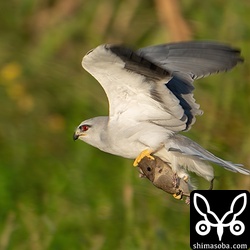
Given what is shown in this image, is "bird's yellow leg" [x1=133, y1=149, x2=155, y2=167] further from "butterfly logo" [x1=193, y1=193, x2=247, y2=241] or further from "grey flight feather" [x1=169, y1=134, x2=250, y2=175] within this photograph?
"butterfly logo" [x1=193, y1=193, x2=247, y2=241]

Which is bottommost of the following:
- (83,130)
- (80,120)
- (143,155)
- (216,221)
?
(216,221)

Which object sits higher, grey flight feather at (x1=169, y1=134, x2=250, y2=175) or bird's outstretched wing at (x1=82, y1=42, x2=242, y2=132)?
bird's outstretched wing at (x1=82, y1=42, x2=242, y2=132)

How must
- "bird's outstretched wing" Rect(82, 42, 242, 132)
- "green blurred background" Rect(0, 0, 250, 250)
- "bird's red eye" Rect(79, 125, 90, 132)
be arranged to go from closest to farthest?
"bird's outstretched wing" Rect(82, 42, 242, 132) → "bird's red eye" Rect(79, 125, 90, 132) → "green blurred background" Rect(0, 0, 250, 250)

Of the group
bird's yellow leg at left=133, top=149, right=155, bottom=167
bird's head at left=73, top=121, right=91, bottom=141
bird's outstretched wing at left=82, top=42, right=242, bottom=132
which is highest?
bird's outstretched wing at left=82, top=42, right=242, bottom=132

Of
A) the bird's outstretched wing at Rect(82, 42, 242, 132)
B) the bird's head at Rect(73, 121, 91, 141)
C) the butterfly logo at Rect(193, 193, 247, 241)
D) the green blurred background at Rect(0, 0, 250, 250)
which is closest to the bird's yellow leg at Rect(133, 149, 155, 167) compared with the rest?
the bird's outstretched wing at Rect(82, 42, 242, 132)

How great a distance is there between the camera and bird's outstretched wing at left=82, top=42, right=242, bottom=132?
991cm

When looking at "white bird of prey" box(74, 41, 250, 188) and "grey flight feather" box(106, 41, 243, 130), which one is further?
"grey flight feather" box(106, 41, 243, 130)

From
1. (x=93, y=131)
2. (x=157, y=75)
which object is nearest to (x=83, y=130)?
(x=93, y=131)

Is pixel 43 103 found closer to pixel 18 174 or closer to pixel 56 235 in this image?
pixel 18 174

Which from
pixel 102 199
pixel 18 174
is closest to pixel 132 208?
pixel 102 199

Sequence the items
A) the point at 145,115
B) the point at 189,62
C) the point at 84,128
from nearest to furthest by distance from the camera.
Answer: the point at 145,115
the point at 84,128
the point at 189,62

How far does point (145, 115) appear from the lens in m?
10.2

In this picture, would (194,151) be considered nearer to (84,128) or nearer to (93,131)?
(93,131)

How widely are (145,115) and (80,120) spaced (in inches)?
169
